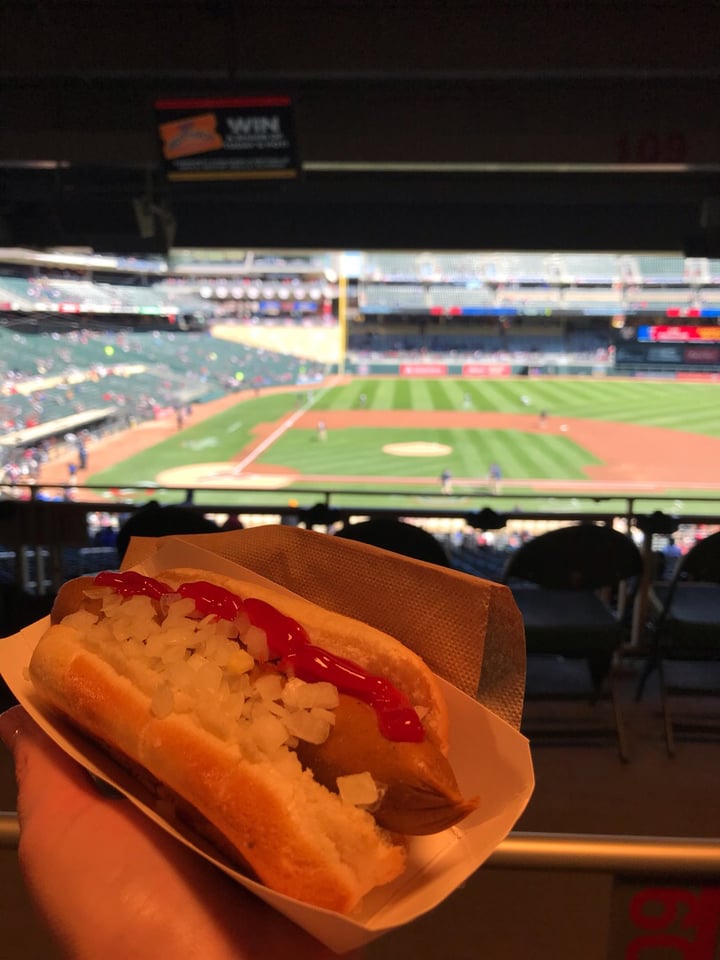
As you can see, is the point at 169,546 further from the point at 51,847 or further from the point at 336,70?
the point at 336,70

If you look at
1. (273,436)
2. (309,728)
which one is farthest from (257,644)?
(273,436)

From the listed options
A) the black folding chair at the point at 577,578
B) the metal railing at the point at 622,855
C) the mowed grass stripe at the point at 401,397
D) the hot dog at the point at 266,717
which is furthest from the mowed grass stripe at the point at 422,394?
the metal railing at the point at 622,855

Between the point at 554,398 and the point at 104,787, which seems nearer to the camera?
the point at 104,787

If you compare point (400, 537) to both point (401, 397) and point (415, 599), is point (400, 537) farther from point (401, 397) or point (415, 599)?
point (401, 397)

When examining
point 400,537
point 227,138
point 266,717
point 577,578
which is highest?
point 227,138

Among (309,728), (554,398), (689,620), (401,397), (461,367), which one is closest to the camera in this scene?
(309,728)

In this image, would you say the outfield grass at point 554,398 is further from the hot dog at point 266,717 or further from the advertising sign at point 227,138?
the hot dog at point 266,717

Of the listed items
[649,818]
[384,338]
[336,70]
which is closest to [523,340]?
[384,338]
